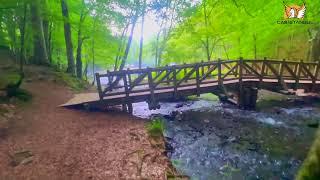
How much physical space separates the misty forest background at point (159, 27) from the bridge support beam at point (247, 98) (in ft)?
14.7

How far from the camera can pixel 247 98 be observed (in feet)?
50.4

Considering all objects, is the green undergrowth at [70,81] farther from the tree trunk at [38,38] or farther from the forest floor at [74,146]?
the forest floor at [74,146]

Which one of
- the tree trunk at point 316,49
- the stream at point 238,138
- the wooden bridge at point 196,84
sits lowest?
the stream at point 238,138

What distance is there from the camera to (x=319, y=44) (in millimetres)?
22000

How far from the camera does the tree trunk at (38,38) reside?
1555 centimetres

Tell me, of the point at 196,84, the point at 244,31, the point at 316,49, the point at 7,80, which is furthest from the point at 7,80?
the point at 316,49

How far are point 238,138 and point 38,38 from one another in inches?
501

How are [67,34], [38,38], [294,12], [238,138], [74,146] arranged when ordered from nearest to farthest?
[74,146] → [238,138] → [38,38] → [67,34] → [294,12]

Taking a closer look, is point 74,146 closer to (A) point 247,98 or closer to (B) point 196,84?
(B) point 196,84

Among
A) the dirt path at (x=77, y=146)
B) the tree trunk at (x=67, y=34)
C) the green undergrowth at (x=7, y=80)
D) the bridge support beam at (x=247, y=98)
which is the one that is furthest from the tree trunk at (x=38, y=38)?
the bridge support beam at (x=247, y=98)

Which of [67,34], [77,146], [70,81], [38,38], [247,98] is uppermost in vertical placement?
[67,34]

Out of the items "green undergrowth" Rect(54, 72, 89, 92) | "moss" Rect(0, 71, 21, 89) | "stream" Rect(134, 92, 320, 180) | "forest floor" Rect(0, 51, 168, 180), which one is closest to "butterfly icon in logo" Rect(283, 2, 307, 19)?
"stream" Rect(134, 92, 320, 180)

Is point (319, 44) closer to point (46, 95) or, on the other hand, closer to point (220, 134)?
point (220, 134)

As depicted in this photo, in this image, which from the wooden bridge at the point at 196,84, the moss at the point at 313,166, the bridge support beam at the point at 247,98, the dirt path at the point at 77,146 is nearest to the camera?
the moss at the point at 313,166
